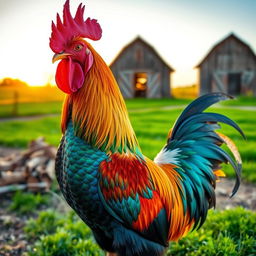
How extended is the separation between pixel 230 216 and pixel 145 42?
15564 mm

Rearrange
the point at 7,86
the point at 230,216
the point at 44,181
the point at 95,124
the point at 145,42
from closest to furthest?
the point at 95,124
the point at 230,216
the point at 44,181
the point at 7,86
the point at 145,42

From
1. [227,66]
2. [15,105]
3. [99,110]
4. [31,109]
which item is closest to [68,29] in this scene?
[99,110]

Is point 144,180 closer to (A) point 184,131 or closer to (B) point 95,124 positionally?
(B) point 95,124

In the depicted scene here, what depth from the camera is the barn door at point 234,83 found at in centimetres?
1864

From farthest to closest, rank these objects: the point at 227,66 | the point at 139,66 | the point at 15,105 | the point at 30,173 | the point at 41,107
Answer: the point at 139,66 → the point at 227,66 → the point at 41,107 → the point at 15,105 → the point at 30,173

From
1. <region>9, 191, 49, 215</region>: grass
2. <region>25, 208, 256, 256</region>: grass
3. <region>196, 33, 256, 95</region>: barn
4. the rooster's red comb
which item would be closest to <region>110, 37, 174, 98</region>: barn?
<region>196, 33, 256, 95</region>: barn

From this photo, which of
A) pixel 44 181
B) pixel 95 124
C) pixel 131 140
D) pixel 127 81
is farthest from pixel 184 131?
pixel 127 81

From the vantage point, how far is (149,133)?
321 inches

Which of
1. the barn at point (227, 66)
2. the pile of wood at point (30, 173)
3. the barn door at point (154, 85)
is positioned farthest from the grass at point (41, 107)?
the pile of wood at point (30, 173)

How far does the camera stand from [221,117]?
2225 mm

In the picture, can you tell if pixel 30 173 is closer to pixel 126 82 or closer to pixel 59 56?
pixel 59 56

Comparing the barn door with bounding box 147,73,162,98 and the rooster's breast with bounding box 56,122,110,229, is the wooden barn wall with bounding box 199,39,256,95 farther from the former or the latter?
the rooster's breast with bounding box 56,122,110,229

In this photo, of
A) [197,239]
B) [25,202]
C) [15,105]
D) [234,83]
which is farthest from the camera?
[234,83]

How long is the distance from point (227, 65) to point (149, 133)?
11640mm
